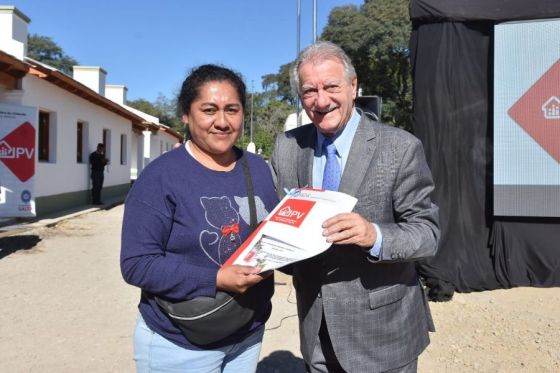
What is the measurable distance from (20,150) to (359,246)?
7579 mm

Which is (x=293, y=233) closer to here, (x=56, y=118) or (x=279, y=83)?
(x=56, y=118)

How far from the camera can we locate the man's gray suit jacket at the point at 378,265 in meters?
1.72

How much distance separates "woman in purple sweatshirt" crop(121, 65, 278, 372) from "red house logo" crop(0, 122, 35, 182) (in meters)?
6.99

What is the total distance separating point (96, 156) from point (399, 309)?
42.8ft

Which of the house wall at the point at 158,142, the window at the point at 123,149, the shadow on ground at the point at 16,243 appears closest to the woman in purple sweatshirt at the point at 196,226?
the shadow on ground at the point at 16,243

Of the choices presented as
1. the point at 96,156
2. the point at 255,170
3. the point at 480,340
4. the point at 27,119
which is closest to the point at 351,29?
the point at 96,156

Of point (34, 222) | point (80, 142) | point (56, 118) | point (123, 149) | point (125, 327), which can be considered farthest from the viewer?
point (123, 149)

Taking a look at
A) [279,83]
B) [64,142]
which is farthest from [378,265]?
[279,83]

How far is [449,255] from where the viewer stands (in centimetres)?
539

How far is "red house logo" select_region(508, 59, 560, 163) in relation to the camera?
5.05m

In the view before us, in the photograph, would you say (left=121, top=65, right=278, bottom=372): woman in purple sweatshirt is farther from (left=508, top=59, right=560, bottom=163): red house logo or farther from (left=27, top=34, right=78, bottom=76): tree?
(left=27, top=34, right=78, bottom=76): tree

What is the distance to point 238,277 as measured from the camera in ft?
4.97

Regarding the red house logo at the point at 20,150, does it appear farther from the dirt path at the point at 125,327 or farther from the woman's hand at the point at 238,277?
the woman's hand at the point at 238,277

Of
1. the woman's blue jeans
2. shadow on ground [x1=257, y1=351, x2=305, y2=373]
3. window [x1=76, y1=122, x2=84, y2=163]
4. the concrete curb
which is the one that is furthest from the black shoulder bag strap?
window [x1=76, y1=122, x2=84, y2=163]
